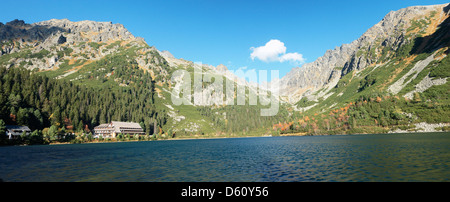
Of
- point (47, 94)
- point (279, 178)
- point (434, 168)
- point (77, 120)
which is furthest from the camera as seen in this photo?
point (47, 94)

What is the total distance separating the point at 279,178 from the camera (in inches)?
1244

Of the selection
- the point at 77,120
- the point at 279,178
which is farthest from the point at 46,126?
the point at 279,178

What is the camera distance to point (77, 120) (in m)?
183

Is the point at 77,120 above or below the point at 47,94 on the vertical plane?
below

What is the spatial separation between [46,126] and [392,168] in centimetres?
21260
